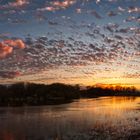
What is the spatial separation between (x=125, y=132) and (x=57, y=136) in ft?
23.5

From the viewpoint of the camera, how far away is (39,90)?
193625 mm

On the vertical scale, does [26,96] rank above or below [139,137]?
below

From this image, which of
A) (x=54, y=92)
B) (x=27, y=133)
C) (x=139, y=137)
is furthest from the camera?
(x=54, y=92)

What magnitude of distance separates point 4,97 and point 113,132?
13612 centimetres

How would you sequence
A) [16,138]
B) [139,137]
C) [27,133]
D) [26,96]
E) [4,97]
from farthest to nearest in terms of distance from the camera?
[26,96] < [4,97] < [27,133] < [16,138] < [139,137]

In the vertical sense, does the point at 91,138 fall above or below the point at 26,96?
above

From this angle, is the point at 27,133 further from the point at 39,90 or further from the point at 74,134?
the point at 39,90

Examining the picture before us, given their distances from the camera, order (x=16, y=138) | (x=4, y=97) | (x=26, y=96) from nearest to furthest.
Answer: (x=16, y=138)
(x=4, y=97)
(x=26, y=96)

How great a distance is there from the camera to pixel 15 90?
18738cm

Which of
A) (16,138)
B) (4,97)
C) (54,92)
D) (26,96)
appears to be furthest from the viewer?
(54,92)

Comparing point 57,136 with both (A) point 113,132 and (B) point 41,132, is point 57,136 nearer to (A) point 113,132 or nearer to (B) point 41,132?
(B) point 41,132

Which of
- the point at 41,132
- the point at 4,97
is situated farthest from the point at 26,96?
the point at 41,132

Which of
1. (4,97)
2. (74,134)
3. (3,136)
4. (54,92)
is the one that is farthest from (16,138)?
(54,92)

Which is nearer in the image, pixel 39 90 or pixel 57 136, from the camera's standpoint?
pixel 57 136
